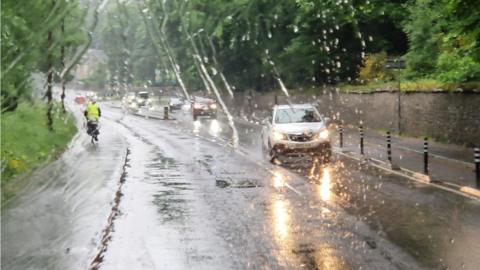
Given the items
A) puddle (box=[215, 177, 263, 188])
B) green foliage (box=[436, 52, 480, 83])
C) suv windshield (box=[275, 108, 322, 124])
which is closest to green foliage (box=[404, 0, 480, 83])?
green foliage (box=[436, 52, 480, 83])

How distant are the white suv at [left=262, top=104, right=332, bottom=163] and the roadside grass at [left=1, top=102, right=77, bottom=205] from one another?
22.9ft

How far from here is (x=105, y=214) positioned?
38.8 feet

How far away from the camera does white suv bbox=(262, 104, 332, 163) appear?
2031cm

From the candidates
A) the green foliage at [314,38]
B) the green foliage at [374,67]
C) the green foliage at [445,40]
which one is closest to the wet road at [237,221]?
the green foliage at [445,40]

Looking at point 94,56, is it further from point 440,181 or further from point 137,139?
point 440,181

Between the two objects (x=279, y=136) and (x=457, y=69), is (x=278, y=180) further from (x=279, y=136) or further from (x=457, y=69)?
(x=457, y=69)

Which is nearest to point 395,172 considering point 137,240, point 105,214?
point 105,214

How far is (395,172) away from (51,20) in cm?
1111

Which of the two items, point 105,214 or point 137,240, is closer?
point 137,240

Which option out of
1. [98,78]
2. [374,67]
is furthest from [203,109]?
[98,78]

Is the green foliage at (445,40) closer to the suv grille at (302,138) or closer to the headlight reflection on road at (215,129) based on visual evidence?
the suv grille at (302,138)

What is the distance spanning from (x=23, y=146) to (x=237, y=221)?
42.6 feet

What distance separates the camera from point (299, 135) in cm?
2038

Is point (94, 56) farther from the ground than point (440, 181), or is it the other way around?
point (94, 56)
